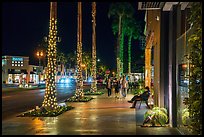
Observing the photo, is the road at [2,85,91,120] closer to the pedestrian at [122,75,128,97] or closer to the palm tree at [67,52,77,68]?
the pedestrian at [122,75,128,97]

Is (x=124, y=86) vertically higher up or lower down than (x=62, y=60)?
lower down

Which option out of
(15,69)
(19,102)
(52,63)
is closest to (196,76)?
(52,63)

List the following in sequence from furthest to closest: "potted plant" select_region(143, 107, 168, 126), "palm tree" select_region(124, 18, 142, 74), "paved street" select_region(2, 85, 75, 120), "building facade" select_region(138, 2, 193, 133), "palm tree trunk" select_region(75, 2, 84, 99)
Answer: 1. "palm tree" select_region(124, 18, 142, 74)
2. "palm tree trunk" select_region(75, 2, 84, 99)
3. "paved street" select_region(2, 85, 75, 120)
4. "potted plant" select_region(143, 107, 168, 126)
5. "building facade" select_region(138, 2, 193, 133)

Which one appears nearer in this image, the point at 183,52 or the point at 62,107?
the point at 183,52

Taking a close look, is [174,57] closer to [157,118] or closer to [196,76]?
[157,118]

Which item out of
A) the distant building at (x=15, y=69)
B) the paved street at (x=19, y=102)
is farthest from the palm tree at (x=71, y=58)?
the paved street at (x=19, y=102)

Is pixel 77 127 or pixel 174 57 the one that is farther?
pixel 77 127

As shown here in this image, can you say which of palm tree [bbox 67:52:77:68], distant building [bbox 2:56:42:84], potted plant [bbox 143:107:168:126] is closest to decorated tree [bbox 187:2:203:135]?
potted plant [bbox 143:107:168:126]

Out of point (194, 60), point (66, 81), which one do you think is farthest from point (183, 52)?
point (66, 81)

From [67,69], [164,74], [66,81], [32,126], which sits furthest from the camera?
[67,69]

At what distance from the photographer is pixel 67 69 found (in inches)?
5162

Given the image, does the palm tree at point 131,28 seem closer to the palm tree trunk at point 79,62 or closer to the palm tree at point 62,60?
the palm tree trunk at point 79,62

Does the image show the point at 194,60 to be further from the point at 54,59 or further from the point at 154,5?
the point at 54,59

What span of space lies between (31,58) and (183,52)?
10160cm
